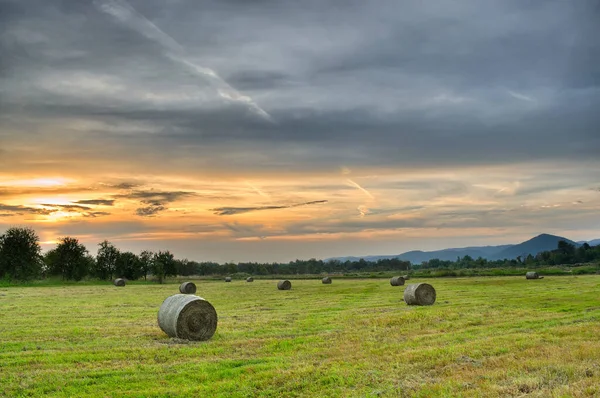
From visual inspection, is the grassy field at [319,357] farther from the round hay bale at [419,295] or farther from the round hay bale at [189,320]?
the round hay bale at [419,295]

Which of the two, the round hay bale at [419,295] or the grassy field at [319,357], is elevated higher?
the round hay bale at [419,295]

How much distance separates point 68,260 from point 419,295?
96.0 metres

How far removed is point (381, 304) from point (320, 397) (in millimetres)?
22035

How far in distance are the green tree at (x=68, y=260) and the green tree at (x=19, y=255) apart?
1050cm

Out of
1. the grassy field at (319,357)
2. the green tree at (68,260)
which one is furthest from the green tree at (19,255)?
the grassy field at (319,357)

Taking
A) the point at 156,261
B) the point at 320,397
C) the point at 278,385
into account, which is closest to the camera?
the point at 320,397

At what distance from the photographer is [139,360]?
1570 centimetres

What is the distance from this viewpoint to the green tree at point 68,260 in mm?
109500

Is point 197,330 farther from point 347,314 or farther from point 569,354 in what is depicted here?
point 569,354

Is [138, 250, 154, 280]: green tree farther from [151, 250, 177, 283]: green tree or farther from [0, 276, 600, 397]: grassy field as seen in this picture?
[0, 276, 600, 397]: grassy field

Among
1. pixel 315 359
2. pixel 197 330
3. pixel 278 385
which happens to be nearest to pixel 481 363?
pixel 315 359

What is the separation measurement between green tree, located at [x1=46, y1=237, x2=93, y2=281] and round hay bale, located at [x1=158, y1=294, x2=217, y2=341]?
97739mm

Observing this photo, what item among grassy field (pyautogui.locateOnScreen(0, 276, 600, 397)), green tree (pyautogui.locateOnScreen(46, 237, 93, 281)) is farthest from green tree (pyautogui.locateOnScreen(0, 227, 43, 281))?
grassy field (pyautogui.locateOnScreen(0, 276, 600, 397))

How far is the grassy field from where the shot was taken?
39.9ft
